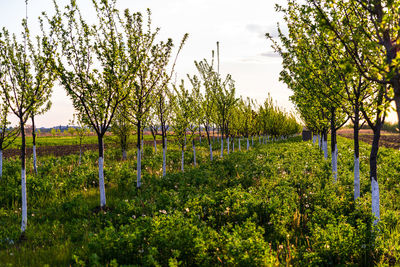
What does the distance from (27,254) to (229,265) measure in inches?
185

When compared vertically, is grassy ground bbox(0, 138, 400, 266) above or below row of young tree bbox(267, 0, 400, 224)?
below

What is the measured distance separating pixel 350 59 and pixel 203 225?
4.75m

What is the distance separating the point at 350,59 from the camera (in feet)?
14.5

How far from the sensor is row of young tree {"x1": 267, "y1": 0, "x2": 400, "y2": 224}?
4426 millimetres

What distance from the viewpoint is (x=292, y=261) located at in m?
4.98

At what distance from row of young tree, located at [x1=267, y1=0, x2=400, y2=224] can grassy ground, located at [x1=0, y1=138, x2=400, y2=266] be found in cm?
135

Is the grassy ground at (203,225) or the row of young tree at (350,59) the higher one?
the row of young tree at (350,59)

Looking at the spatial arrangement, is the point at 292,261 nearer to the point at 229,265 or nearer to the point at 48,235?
the point at 229,265

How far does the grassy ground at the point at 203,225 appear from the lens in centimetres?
482

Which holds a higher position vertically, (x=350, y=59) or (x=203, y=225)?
(x=350, y=59)

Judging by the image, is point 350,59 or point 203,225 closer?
point 350,59

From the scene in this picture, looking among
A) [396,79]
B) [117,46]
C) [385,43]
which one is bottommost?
[396,79]

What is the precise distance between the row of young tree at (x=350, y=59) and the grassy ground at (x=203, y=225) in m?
1.35

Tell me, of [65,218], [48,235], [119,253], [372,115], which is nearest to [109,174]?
[65,218]
